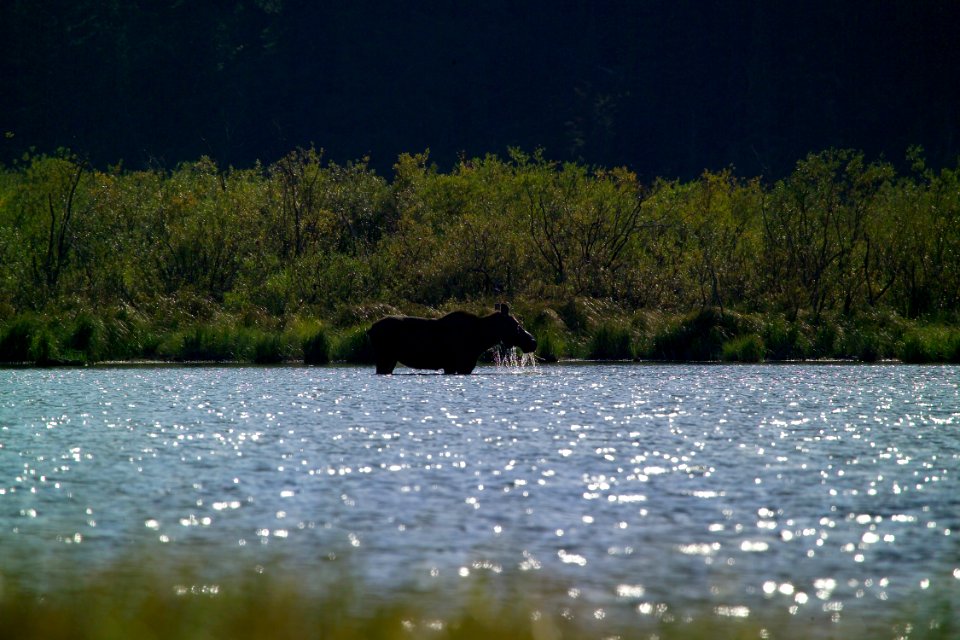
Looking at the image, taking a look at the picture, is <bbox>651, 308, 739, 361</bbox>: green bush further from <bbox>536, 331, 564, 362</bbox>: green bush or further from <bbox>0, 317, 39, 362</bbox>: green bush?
<bbox>0, 317, 39, 362</bbox>: green bush

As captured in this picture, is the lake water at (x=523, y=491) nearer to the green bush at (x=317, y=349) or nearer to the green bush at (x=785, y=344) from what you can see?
the green bush at (x=317, y=349)

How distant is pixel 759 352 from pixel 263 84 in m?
128

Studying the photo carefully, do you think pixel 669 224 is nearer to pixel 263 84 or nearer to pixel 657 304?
pixel 657 304

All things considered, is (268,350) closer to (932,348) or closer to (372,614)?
(932,348)

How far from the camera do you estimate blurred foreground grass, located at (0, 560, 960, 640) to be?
889cm

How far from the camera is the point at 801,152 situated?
477 ft

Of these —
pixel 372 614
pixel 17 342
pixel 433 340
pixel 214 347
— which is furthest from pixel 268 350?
pixel 372 614

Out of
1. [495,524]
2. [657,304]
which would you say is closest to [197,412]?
[495,524]

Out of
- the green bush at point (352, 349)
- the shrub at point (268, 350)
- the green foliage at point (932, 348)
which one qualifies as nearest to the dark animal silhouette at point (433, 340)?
the green bush at point (352, 349)

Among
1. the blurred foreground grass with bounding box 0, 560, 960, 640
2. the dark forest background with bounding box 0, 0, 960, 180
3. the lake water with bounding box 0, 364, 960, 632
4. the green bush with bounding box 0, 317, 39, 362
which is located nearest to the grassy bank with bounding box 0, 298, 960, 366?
the green bush with bounding box 0, 317, 39, 362

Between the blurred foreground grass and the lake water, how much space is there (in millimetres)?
203

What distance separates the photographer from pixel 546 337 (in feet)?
143

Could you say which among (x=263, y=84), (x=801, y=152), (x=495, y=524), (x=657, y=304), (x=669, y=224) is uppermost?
(x=263, y=84)

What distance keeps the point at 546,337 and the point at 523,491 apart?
28796mm
